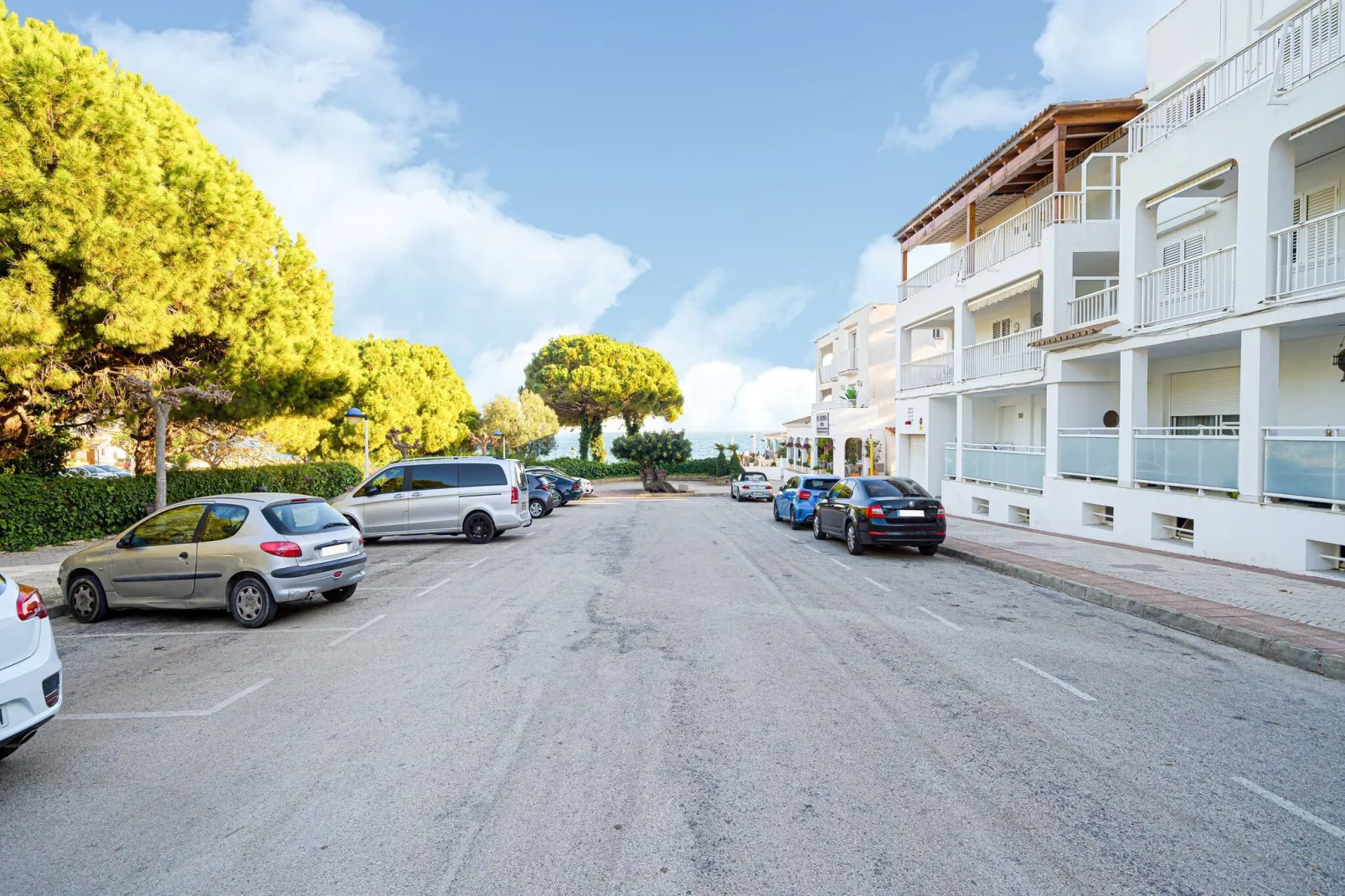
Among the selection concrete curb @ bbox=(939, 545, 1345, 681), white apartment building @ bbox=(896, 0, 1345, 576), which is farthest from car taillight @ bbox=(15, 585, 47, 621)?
white apartment building @ bbox=(896, 0, 1345, 576)

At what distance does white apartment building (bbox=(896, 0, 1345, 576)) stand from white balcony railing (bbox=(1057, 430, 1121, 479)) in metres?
0.05

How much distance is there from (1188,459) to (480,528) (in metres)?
14.7

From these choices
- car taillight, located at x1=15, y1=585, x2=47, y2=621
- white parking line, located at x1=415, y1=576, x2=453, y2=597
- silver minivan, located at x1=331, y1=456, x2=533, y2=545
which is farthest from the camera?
silver minivan, located at x1=331, y1=456, x2=533, y2=545

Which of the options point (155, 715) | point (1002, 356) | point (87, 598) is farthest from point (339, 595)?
point (1002, 356)

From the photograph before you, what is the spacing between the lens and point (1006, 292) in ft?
70.9

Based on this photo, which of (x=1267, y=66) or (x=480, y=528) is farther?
(x=480, y=528)

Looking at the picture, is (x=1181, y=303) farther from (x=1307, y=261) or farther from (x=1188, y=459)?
(x=1188, y=459)

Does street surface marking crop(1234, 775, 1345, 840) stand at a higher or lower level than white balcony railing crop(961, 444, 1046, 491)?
lower

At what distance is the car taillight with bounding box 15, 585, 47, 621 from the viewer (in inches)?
181

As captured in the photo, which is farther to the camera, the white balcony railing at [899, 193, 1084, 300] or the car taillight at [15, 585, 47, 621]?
the white balcony railing at [899, 193, 1084, 300]

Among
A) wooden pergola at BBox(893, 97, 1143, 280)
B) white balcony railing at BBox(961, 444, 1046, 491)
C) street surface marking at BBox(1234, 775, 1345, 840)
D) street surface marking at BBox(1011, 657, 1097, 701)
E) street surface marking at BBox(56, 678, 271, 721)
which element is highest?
wooden pergola at BBox(893, 97, 1143, 280)

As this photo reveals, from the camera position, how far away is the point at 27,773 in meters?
4.67

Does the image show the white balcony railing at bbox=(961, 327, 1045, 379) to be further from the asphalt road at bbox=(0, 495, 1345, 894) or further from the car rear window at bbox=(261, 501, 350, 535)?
the car rear window at bbox=(261, 501, 350, 535)

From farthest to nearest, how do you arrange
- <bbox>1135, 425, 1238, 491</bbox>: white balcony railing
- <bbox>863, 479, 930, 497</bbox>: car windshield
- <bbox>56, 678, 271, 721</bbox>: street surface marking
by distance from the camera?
<bbox>863, 479, 930, 497</bbox>: car windshield
<bbox>1135, 425, 1238, 491</bbox>: white balcony railing
<bbox>56, 678, 271, 721</bbox>: street surface marking
